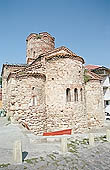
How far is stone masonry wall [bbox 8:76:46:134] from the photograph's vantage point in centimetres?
1178

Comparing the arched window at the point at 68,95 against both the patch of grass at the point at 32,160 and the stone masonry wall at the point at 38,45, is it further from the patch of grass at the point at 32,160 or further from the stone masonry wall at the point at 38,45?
the stone masonry wall at the point at 38,45

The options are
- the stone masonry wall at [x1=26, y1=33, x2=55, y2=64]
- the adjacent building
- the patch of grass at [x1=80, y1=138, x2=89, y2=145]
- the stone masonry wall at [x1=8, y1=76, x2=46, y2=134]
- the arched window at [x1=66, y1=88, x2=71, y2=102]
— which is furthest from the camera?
the adjacent building

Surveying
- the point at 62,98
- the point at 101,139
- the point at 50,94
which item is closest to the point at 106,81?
the point at 62,98

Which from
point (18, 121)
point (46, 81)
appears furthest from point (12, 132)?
point (46, 81)

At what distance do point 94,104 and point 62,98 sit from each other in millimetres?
5248

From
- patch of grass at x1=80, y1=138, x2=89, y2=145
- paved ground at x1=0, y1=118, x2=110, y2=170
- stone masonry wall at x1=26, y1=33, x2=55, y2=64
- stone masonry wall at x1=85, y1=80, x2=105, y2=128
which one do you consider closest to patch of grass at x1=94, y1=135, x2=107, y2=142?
paved ground at x1=0, y1=118, x2=110, y2=170

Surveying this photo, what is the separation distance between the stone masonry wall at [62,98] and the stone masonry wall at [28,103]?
0.81 meters

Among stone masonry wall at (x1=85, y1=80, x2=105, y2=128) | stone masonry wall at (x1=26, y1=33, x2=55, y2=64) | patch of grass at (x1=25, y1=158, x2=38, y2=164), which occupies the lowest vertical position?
patch of grass at (x1=25, y1=158, x2=38, y2=164)

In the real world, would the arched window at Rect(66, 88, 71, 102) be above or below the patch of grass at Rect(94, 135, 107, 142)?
above

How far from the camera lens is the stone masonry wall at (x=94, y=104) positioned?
16.4 metres

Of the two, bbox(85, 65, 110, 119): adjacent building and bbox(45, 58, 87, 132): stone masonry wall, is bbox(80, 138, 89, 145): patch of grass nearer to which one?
bbox(45, 58, 87, 132): stone masonry wall

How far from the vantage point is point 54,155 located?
238 inches

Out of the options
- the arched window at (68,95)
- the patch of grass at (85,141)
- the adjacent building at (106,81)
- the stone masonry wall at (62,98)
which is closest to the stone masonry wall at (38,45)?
the adjacent building at (106,81)

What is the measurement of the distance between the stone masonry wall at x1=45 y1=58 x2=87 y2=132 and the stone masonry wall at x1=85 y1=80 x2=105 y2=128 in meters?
2.88
